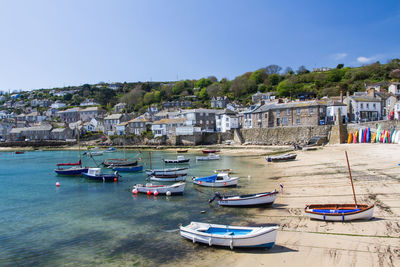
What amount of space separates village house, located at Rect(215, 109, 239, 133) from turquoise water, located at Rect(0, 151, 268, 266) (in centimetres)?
4793

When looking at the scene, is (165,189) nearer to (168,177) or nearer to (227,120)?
(168,177)

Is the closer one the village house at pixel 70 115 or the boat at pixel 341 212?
the boat at pixel 341 212

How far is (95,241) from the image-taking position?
48.8ft

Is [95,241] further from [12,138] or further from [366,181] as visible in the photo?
[12,138]

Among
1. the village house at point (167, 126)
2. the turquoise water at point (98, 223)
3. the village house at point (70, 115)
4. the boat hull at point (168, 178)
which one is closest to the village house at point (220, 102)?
the village house at point (167, 126)

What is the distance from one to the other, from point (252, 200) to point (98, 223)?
10.5 m

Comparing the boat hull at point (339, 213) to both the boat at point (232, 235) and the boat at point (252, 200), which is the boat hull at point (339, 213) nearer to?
the boat at point (252, 200)

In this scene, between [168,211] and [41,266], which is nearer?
[41,266]

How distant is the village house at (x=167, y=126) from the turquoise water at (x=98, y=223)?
50.3 metres

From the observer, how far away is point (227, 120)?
76938 mm

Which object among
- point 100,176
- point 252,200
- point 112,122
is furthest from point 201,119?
point 252,200

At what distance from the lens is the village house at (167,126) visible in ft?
260

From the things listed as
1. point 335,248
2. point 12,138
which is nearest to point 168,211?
point 335,248

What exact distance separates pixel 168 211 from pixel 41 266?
28.8 feet
